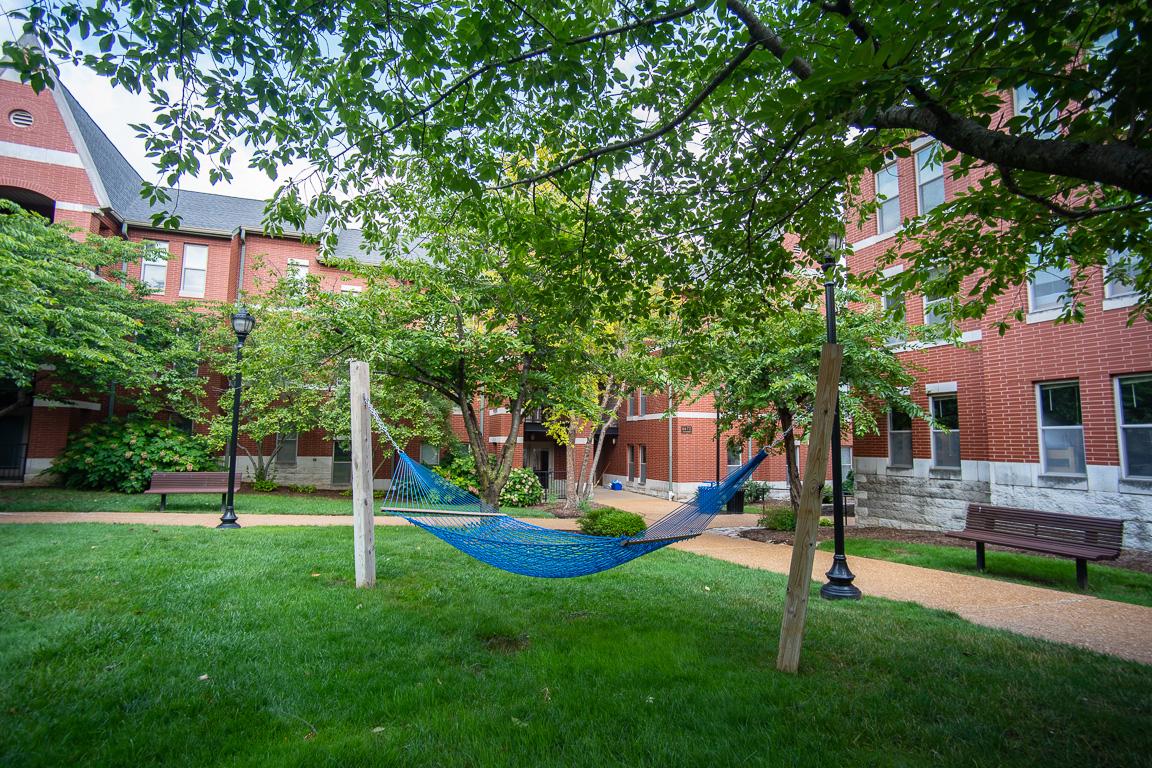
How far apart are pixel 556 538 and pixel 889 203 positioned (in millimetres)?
11883

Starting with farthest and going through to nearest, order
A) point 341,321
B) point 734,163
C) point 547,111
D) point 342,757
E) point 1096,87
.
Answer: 1. point 341,321
2. point 547,111
3. point 734,163
4. point 1096,87
5. point 342,757

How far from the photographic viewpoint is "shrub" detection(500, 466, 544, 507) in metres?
16.1

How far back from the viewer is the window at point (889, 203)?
12637mm

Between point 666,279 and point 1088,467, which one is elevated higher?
point 666,279

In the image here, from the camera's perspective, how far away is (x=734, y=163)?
451 cm

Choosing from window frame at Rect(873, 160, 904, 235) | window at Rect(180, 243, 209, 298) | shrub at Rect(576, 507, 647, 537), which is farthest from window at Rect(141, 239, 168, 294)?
window frame at Rect(873, 160, 904, 235)

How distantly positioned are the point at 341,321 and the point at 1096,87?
8.51 m

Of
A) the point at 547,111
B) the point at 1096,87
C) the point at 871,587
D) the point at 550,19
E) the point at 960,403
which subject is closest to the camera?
the point at 1096,87

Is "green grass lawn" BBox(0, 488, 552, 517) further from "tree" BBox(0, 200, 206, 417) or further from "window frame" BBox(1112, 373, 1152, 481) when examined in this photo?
"window frame" BBox(1112, 373, 1152, 481)

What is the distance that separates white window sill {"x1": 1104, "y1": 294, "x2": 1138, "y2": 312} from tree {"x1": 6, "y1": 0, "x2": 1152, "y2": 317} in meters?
5.23

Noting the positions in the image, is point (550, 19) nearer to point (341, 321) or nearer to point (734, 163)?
point (734, 163)

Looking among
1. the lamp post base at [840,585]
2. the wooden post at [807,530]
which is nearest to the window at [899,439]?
the lamp post base at [840,585]

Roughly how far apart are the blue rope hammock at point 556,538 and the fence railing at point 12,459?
1795 cm

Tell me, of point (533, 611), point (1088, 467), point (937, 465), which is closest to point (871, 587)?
point (533, 611)
